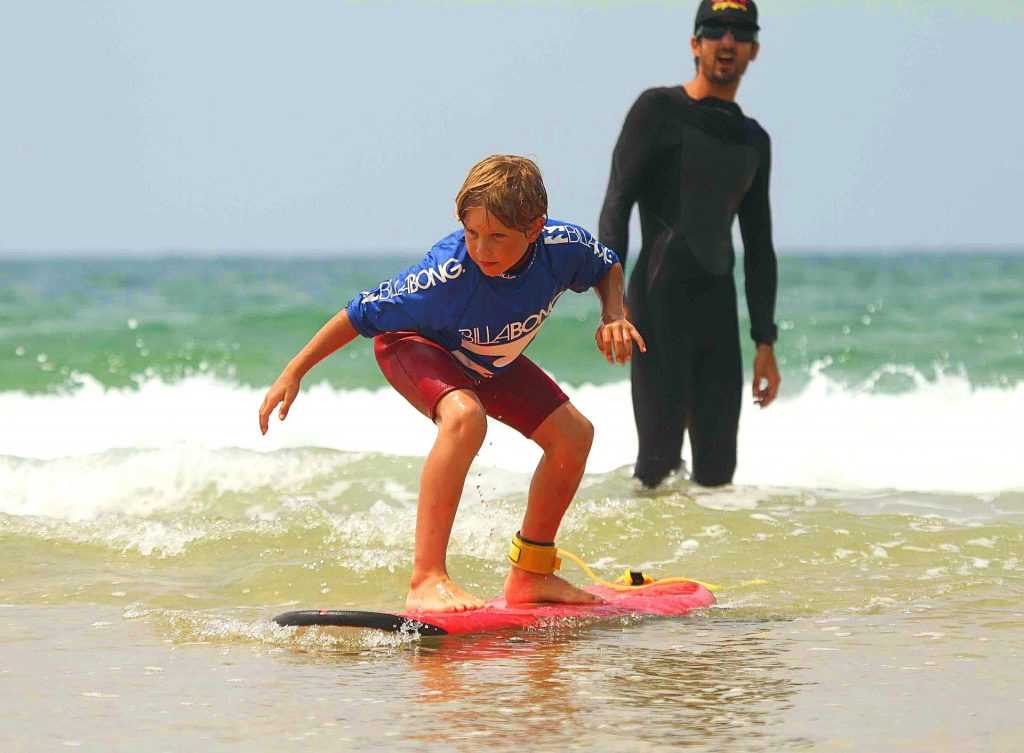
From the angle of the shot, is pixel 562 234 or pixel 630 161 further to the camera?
pixel 630 161

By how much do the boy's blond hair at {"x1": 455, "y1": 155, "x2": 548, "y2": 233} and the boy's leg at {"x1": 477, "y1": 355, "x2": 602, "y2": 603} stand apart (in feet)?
1.81

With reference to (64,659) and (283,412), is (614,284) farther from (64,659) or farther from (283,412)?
(64,659)

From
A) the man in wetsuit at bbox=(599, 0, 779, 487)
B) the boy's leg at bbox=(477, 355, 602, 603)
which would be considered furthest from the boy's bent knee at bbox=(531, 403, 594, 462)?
the man in wetsuit at bbox=(599, 0, 779, 487)

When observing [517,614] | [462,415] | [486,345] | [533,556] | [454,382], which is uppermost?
[486,345]

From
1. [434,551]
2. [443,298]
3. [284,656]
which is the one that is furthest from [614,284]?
[284,656]

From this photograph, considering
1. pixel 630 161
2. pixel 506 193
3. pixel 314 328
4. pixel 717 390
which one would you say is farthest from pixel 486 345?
pixel 314 328

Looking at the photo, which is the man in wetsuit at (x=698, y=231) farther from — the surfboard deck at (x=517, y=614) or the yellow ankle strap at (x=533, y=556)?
the yellow ankle strap at (x=533, y=556)

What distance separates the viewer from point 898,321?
2244 centimetres

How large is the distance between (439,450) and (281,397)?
49 cm

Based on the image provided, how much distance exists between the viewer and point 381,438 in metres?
12.3

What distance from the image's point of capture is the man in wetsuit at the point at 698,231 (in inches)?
244

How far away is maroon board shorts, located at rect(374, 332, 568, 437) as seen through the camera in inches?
174

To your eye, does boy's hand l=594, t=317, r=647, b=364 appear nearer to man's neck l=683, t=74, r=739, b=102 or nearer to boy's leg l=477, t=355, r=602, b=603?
boy's leg l=477, t=355, r=602, b=603

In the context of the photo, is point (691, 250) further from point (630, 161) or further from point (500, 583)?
point (500, 583)
